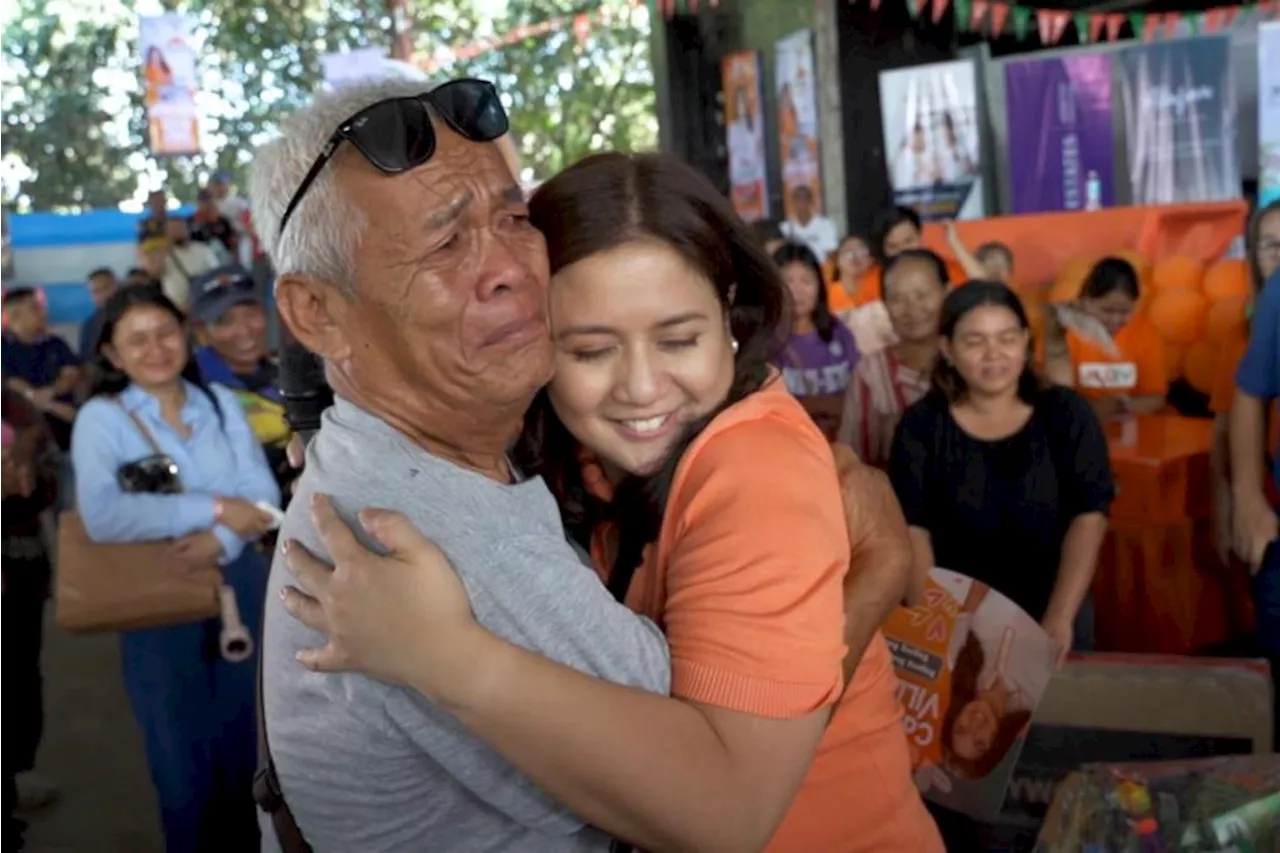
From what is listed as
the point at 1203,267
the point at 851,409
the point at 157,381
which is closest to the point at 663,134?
the point at 1203,267

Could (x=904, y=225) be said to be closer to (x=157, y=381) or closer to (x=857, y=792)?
(x=157, y=381)

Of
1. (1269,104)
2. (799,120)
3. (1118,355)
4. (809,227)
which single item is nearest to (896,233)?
(1118,355)

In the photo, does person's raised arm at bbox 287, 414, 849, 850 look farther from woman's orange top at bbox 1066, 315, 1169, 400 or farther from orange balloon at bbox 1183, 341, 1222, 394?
orange balloon at bbox 1183, 341, 1222, 394

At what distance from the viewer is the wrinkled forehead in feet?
3.38

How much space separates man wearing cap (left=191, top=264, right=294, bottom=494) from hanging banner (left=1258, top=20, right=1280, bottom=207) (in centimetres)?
531

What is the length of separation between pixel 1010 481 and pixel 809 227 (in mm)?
6394

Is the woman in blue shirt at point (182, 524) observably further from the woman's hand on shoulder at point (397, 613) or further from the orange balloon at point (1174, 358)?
the orange balloon at point (1174, 358)

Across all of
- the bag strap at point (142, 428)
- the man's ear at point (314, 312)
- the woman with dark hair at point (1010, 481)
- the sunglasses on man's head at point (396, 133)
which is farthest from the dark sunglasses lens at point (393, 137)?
the bag strap at point (142, 428)

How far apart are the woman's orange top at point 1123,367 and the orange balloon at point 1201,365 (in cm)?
15

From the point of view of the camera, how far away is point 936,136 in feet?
28.6

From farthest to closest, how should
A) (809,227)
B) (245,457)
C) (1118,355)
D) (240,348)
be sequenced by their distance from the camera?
(809,227), (1118,355), (240,348), (245,457)

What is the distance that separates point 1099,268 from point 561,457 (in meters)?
4.03

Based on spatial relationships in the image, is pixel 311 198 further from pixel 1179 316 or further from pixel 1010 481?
pixel 1179 316

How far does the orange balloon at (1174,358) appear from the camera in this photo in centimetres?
500
